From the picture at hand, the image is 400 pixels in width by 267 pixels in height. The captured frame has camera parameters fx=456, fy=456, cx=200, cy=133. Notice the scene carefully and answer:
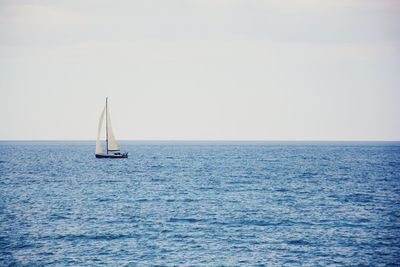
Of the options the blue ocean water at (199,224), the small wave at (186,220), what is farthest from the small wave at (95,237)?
the small wave at (186,220)

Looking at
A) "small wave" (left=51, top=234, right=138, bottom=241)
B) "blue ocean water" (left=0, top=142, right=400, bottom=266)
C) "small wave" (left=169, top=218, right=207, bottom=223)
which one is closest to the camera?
"blue ocean water" (left=0, top=142, right=400, bottom=266)

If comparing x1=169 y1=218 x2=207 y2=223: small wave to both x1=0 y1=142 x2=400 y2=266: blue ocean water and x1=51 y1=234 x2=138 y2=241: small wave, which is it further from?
x1=51 y1=234 x2=138 y2=241: small wave

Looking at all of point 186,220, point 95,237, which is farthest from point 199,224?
point 95,237

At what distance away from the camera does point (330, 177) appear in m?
84.8

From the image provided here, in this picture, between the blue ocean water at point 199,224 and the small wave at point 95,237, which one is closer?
the blue ocean water at point 199,224

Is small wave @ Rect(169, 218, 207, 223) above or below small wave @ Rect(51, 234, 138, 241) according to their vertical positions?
above

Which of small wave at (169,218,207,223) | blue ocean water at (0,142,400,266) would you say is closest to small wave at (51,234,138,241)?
blue ocean water at (0,142,400,266)

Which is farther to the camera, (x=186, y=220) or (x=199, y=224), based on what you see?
(x=186, y=220)

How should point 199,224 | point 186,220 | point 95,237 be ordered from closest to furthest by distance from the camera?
point 95,237
point 199,224
point 186,220

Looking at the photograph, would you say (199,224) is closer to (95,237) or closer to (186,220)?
(186,220)

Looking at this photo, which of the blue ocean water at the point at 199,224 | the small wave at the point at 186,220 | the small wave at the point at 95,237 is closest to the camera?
the blue ocean water at the point at 199,224

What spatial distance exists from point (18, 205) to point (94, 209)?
9.22 meters

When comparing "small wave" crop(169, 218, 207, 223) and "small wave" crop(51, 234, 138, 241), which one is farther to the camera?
"small wave" crop(169, 218, 207, 223)

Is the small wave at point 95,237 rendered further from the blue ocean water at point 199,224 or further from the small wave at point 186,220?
the small wave at point 186,220
